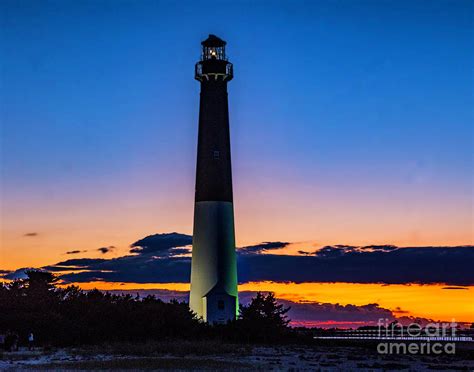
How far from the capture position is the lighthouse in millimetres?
46844

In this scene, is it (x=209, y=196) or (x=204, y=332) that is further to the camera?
(x=209, y=196)

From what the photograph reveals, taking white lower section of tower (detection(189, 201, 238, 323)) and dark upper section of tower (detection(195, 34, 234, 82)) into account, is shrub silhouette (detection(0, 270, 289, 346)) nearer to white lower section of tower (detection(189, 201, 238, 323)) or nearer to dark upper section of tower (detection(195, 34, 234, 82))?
white lower section of tower (detection(189, 201, 238, 323))

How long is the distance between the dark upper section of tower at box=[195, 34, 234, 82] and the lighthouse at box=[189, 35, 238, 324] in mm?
192

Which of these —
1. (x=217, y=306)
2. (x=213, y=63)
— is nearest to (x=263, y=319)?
(x=217, y=306)

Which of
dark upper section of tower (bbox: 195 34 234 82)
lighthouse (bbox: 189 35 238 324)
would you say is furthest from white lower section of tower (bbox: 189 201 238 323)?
dark upper section of tower (bbox: 195 34 234 82)

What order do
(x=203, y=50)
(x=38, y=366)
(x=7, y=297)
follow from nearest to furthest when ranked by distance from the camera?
(x=38, y=366) < (x=7, y=297) < (x=203, y=50)

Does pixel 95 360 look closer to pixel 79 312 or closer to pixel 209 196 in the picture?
pixel 79 312

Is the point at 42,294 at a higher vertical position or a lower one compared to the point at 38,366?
higher

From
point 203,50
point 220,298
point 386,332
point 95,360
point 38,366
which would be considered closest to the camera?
point 38,366

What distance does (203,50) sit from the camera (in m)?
50.0

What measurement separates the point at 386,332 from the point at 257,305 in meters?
18.5

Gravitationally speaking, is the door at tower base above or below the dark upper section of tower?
below

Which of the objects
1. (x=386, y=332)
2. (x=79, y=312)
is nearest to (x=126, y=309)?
(x=79, y=312)

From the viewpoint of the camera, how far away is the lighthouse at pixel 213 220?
154ft
